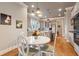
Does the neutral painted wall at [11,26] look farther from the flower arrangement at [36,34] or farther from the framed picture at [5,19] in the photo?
the flower arrangement at [36,34]

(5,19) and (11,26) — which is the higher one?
(5,19)

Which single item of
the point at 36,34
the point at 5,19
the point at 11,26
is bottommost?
the point at 36,34

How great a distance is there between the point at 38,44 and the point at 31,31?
2.60 feet

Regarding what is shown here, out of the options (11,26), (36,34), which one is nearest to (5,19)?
(11,26)

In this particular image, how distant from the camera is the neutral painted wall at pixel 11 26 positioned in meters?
3.27

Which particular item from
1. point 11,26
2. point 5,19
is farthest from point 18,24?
point 5,19

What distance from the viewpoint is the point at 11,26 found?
3.64 meters

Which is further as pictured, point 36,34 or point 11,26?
point 11,26

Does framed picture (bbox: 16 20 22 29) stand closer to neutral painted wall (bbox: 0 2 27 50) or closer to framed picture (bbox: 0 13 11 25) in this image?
neutral painted wall (bbox: 0 2 27 50)

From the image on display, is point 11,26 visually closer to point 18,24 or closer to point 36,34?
point 18,24

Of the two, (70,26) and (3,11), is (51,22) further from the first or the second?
(3,11)

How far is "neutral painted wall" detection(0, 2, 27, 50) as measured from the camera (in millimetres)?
3270

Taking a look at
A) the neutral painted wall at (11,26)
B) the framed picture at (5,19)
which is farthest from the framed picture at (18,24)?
the framed picture at (5,19)

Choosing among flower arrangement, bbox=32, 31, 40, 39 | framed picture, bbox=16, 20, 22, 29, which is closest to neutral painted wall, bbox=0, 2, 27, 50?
framed picture, bbox=16, 20, 22, 29
